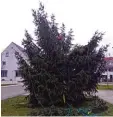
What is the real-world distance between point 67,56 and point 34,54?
140 cm

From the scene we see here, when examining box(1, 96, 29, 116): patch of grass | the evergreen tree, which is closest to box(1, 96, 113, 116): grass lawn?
box(1, 96, 29, 116): patch of grass

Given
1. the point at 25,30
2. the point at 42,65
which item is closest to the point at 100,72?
the point at 42,65

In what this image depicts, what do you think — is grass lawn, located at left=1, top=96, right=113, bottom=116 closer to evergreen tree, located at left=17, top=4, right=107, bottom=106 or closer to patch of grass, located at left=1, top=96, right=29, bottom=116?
patch of grass, located at left=1, top=96, right=29, bottom=116

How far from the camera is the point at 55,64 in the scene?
41.9ft

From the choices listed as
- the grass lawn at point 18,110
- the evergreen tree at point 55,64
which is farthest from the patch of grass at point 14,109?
the evergreen tree at point 55,64

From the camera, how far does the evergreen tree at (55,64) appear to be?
41.3ft

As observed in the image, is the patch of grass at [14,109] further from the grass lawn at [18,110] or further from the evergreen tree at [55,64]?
the evergreen tree at [55,64]

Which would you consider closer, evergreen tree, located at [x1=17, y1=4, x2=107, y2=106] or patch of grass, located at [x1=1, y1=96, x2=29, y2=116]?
patch of grass, located at [x1=1, y1=96, x2=29, y2=116]

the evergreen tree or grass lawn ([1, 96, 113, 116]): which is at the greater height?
the evergreen tree

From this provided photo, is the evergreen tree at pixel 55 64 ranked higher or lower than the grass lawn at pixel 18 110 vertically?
higher

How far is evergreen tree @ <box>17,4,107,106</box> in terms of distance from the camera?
12.6m

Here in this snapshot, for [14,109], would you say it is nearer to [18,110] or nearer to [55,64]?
[18,110]

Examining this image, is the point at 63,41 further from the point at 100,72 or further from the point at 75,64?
the point at 100,72

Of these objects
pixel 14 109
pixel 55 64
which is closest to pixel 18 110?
pixel 14 109
